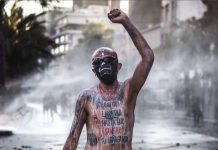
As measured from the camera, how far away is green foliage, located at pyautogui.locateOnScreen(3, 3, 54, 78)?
3616 centimetres

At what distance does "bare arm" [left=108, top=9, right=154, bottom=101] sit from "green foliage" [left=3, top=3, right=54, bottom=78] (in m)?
30.9

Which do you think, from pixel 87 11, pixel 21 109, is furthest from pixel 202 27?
pixel 87 11

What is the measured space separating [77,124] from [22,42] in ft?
111

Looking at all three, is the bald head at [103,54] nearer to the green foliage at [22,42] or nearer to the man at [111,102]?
the man at [111,102]

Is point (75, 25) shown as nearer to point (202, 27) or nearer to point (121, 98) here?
point (202, 27)

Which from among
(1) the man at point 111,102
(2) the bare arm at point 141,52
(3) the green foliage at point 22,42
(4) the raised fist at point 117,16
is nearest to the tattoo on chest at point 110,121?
(1) the man at point 111,102

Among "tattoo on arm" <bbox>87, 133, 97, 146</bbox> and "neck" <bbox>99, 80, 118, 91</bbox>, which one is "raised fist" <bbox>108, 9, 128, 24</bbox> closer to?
"neck" <bbox>99, 80, 118, 91</bbox>

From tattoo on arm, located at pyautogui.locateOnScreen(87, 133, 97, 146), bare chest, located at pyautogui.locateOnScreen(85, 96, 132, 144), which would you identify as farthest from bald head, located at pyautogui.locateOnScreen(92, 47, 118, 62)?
tattoo on arm, located at pyautogui.locateOnScreen(87, 133, 97, 146)

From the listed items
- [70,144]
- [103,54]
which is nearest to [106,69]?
[103,54]

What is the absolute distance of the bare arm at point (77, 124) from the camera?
137 inches

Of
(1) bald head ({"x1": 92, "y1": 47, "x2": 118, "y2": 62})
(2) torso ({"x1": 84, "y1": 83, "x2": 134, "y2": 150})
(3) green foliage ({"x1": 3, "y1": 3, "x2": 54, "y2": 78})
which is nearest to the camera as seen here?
(2) torso ({"x1": 84, "y1": 83, "x2": 134, "y2": 150})

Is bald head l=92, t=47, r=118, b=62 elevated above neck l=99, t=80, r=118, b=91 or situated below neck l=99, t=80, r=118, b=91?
above

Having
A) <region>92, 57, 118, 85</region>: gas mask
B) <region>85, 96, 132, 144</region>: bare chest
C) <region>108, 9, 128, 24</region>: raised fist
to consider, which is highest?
<region>108, 9, 128, 24</region>: raised fist

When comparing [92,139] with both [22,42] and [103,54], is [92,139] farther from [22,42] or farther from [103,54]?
[22,42]
